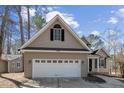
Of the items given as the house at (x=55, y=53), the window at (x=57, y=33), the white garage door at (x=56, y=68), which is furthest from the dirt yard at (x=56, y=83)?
the window at (x=57, y=33)

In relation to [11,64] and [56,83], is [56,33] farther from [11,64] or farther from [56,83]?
[11,64]

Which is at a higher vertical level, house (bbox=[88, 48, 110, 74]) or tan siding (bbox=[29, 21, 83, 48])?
tan siding (bbox=[29, 21, 83, 48])

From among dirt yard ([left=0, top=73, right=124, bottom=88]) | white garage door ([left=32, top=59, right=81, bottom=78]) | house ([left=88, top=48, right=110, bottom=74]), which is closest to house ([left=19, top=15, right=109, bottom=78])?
white garage door ([left=32, top=59, right=81, bottom=78])

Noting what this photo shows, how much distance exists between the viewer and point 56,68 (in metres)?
23.8

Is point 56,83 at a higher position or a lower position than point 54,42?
lower

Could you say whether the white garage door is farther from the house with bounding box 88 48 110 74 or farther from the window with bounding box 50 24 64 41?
the house with bounding box 88 48 110 74

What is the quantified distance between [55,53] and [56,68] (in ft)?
4.01

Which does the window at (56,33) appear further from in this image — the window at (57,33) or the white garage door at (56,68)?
the white garage door at (56,68)

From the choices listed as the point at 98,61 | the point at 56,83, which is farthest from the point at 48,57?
the point at 98,61

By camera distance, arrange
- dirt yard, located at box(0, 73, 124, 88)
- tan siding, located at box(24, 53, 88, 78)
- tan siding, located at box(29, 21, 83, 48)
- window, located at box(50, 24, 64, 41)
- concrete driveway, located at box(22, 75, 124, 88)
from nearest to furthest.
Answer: dirt yard, located at box(0, 73, 124, 88) → concrete driveway, located at box(22, 75, 124, 88) → tan siding, located at box(24, 53, 88, 78) → tan siding, located at box(29, 21, 83, 48) → window, located at box(50, 24, 64, 41)

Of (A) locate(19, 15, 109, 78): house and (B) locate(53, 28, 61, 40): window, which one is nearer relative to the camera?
(A) locate(19, 15, 109, 78): house

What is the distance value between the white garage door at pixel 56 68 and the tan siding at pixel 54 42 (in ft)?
4.08

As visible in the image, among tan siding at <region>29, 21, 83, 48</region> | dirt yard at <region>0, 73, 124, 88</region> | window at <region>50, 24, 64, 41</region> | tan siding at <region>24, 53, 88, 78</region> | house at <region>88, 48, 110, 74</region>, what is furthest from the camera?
house at <region>88, 48, 110, 74</region>

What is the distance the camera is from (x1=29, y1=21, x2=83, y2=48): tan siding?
23750 mm
